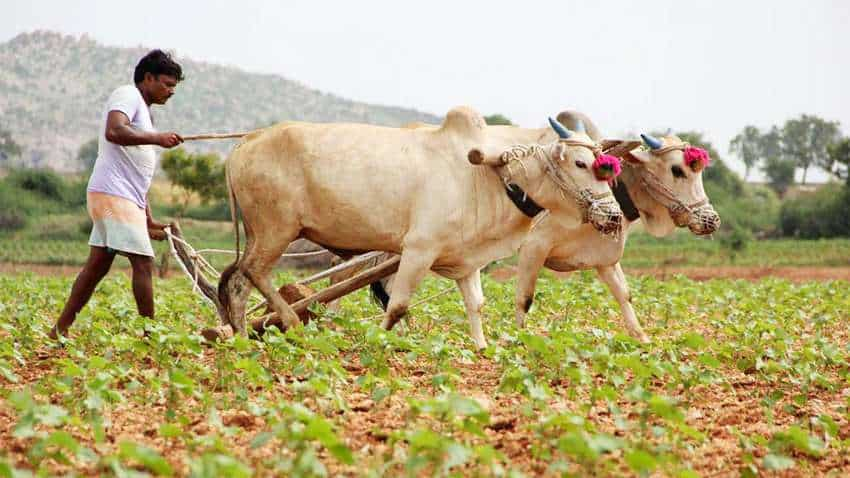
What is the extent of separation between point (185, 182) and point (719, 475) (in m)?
32.9

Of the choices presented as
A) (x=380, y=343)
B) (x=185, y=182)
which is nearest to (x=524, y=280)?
(x=380, y=343)

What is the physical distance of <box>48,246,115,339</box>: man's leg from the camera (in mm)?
6062

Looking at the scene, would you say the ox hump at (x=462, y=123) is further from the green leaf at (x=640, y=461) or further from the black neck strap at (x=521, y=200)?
the green leaf at (x=640, y=461)

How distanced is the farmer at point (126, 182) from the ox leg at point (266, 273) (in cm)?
60

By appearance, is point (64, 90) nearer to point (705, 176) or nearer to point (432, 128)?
point (705, 176)

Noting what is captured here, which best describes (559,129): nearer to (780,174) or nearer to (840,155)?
(840,155)

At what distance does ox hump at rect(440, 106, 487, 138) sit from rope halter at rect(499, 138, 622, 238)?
0.26 m

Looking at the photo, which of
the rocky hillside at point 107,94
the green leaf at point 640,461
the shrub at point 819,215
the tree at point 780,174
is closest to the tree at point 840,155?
the shrub at point 819,215

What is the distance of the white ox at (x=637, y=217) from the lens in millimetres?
7184

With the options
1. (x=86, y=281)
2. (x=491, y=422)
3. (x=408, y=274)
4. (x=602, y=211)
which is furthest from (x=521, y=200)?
(x=86, y=281)

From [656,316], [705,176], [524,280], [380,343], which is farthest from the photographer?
[705,176]

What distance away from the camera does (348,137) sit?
20.3ft

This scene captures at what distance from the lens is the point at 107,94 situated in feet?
452

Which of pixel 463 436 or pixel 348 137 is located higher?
pixel 348 137
